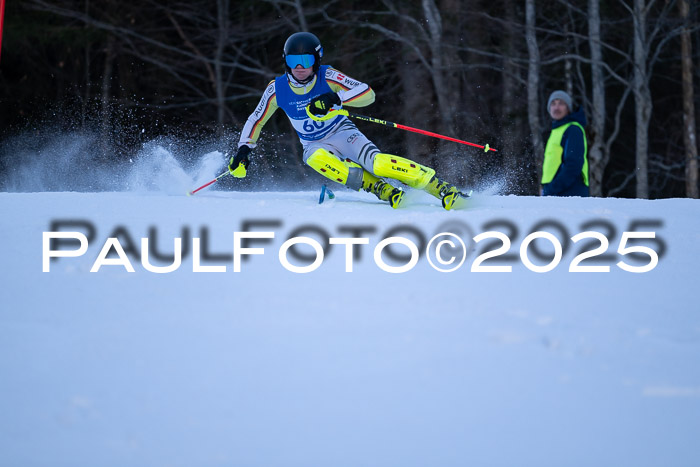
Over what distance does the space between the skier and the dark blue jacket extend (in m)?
1.01

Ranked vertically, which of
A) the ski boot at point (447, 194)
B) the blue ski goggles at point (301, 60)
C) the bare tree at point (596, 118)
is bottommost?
the ski boot at point (447, 194)

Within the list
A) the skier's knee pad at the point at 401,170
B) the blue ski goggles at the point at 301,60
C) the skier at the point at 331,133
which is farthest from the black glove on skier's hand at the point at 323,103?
the skier's knee pad at the point at 401,170

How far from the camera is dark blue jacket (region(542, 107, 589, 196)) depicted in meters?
6.09

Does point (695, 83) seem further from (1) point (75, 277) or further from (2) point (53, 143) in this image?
(1) point (75, 277)

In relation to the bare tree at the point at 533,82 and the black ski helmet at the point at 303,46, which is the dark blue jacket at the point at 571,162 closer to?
the black ski helmet at the point at 303,46

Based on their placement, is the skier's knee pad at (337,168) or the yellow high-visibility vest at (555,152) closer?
the skier's knee pad at (337,168)

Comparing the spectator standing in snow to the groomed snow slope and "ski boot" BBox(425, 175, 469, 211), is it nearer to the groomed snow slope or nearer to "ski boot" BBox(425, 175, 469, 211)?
"ski boot" BBox(425, 175, 469, 211)

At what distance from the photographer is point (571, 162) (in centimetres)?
619

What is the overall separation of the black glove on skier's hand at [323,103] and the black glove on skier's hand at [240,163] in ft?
2.73

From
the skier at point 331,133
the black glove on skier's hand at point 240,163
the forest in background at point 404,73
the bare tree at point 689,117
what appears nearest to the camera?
the skier at point 331,133

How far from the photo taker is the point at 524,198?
6.57 metres

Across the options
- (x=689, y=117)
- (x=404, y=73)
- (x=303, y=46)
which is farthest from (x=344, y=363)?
(x=689, y=117)

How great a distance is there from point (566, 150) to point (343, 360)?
381cm

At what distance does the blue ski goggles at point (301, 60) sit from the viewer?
556 centimetres
